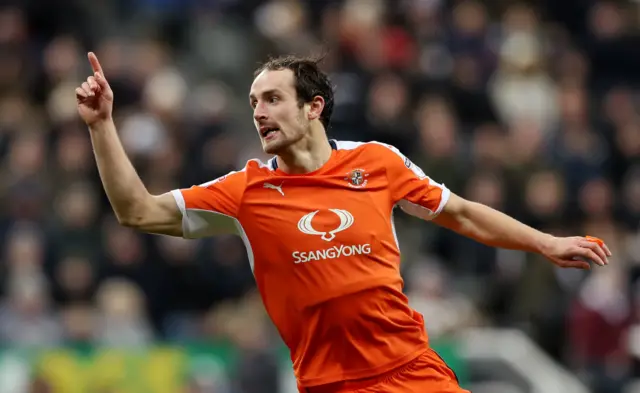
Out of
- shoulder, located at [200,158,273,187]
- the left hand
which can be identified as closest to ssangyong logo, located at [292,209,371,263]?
shoulder, located at [200,158,273,187]

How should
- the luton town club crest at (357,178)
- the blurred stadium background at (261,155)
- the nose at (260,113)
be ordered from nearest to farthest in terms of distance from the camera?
the nose at (260,113)
the luton town club crest at (357,178)
the blurred stadium background at (261,155)

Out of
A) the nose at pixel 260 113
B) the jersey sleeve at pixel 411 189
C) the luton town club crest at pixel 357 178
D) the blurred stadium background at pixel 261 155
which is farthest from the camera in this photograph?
the blurred stadium background at pixel 261 155

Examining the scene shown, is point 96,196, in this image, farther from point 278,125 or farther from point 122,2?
point 278,125

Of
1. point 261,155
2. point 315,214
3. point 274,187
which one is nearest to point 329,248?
point 315,214

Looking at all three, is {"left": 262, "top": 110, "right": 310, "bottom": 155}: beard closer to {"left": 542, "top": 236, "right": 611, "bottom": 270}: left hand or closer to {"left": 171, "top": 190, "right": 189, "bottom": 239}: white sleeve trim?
{"left": 171, "top": 190, "right": 189, "bottom": 239}: white sleeve trim

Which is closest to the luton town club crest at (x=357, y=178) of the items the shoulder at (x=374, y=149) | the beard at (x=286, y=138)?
the shoulder at (x=374, y=149)

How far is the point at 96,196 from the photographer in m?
14.3

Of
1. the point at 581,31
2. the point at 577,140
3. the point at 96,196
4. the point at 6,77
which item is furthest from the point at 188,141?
the point at 581,31

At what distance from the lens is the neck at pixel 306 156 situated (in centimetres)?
719

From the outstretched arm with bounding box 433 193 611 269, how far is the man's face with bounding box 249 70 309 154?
96 cm

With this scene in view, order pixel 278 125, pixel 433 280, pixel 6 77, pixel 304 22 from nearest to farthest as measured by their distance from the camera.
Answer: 1. pixel 278 125
2. pixel 433 280
3. pixel 6 77
4. pixel 304 22

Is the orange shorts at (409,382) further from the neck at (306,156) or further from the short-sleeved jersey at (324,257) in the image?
the neck at (306,156)

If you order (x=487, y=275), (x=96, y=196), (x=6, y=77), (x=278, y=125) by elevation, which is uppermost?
(x=278, y=125)

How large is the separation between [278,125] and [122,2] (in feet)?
35.5
